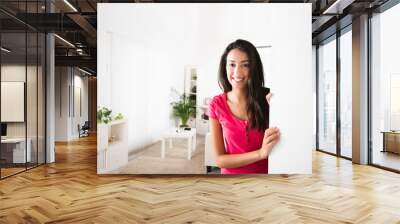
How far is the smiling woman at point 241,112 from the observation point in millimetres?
5430

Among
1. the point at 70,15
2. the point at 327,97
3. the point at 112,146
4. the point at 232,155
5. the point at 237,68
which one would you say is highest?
the point at 70,15

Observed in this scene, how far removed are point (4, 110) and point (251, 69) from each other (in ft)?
13.1

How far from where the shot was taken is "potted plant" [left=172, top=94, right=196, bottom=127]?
5.52m

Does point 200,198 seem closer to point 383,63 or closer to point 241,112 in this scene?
point 241,112

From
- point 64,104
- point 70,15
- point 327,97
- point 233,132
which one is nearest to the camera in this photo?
point 233,132

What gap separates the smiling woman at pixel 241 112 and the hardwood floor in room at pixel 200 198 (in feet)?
1.35

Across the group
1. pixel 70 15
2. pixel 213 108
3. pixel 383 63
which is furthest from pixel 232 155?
pixel 70 15

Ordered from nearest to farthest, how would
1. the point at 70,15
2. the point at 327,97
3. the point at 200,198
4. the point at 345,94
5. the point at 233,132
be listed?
the point at 200,198 < the point at 233,132 < the point at 70,15 < the point at 345,94 < the point at 327,97

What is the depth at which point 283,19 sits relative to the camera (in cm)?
556

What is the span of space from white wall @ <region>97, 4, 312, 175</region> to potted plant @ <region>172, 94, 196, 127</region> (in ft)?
0.40

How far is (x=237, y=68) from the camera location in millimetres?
5434

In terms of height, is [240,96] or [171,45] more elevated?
[171,45]

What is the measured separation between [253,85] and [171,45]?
1.42 metres

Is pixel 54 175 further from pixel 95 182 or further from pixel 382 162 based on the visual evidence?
pixel 382 162
